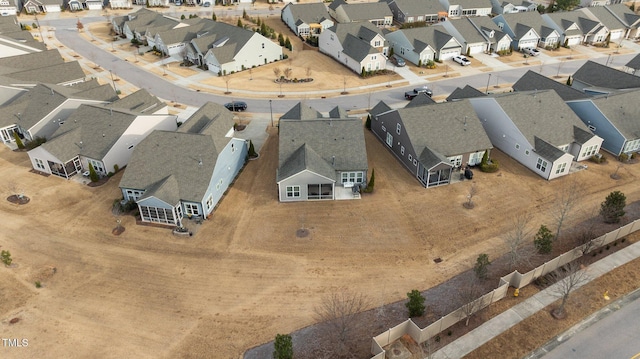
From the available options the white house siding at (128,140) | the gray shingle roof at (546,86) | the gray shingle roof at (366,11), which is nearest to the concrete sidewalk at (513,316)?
the gray shingle roof at (546,86)

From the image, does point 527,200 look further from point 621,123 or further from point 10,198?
point 10,198

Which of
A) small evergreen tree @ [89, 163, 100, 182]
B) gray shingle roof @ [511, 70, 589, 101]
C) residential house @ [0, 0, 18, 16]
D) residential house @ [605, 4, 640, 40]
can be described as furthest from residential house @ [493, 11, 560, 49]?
residential house @ [0, 0, 18, 16]

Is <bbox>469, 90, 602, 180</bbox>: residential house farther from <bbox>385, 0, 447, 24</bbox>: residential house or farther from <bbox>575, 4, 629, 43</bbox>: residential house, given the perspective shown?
<bbox>385, 0, 447, 24</bbox>: residential house

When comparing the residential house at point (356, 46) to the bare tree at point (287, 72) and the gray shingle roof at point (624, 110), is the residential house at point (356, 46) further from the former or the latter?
the gray shingle roof at point (624, 110)

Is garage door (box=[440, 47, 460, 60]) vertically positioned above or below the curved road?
above

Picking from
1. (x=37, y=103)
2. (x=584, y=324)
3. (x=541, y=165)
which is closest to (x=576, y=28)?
(x=541, y=165)

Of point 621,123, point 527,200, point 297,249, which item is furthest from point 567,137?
point 297,249
